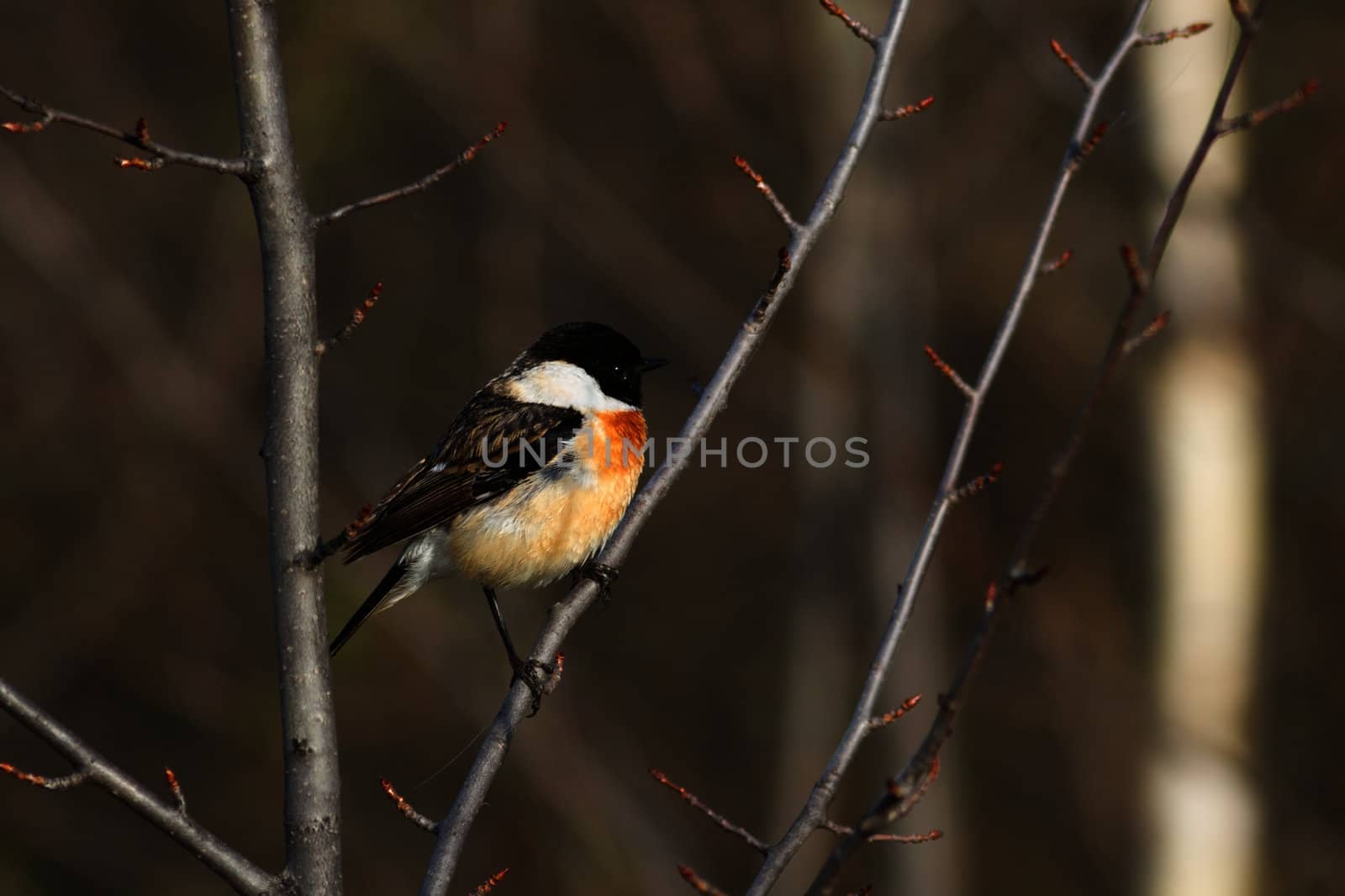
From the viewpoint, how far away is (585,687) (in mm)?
9305

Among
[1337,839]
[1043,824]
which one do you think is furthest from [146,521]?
[1337,839]

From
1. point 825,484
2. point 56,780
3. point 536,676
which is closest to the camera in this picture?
point 56,780

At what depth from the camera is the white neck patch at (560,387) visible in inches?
178

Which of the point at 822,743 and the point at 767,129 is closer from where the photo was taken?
the point at 822,743

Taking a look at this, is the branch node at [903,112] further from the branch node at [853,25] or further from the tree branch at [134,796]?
the tree branch at [134,796]

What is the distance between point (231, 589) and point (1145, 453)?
250 inches

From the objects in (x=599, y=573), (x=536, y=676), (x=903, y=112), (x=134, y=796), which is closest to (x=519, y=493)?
(x=599, y=573)

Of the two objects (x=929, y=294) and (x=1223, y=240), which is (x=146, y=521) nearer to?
(x=929, y=294)

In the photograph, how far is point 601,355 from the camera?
179 inches

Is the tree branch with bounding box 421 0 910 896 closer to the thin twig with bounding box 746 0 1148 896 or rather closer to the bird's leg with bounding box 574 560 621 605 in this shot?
the bird's leg with bounding box 574 560 621 605

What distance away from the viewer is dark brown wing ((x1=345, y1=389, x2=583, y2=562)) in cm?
402

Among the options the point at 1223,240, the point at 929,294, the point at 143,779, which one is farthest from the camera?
the point at 143,779

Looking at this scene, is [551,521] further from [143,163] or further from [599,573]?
[143,163]

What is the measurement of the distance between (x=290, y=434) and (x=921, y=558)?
1.26m
